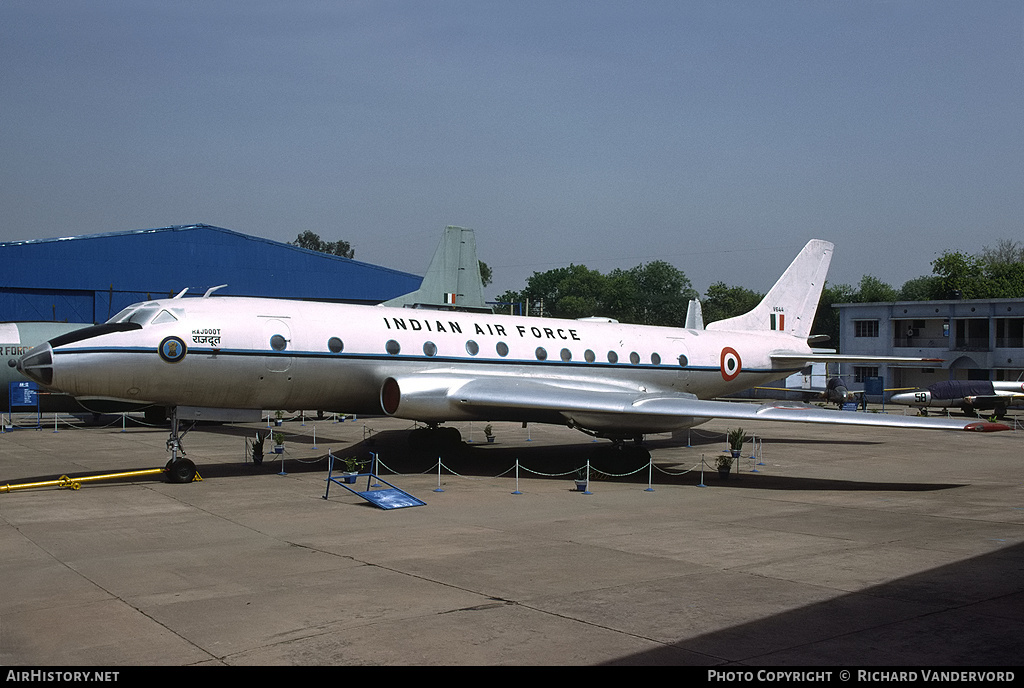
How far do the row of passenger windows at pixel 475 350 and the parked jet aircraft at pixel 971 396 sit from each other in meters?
20.6

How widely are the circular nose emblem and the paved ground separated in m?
2.34

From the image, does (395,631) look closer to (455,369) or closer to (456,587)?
(456,587)

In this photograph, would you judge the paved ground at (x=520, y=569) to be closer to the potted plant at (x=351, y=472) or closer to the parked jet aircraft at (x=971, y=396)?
the potted plant at (x=351, y=472)

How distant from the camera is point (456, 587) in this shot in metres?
8.86

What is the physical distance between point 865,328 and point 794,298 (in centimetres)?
4088

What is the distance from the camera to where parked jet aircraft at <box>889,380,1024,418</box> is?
121ft

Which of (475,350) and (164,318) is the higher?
(164,318)

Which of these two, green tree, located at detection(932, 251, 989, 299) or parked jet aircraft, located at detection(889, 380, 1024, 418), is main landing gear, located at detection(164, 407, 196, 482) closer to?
parked jet aircraft, located at detection(889, 380, 1024, 418)

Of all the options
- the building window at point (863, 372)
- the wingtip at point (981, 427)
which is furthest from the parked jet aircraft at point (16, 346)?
the building window at point (863, 372)

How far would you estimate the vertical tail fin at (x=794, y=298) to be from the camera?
81.0 ft

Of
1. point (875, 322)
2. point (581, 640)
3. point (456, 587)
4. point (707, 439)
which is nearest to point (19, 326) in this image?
point (707, 439)

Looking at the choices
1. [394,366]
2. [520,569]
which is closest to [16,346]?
[394,366]

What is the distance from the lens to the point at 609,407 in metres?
17.1

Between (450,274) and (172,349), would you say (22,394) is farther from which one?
(450,274)
